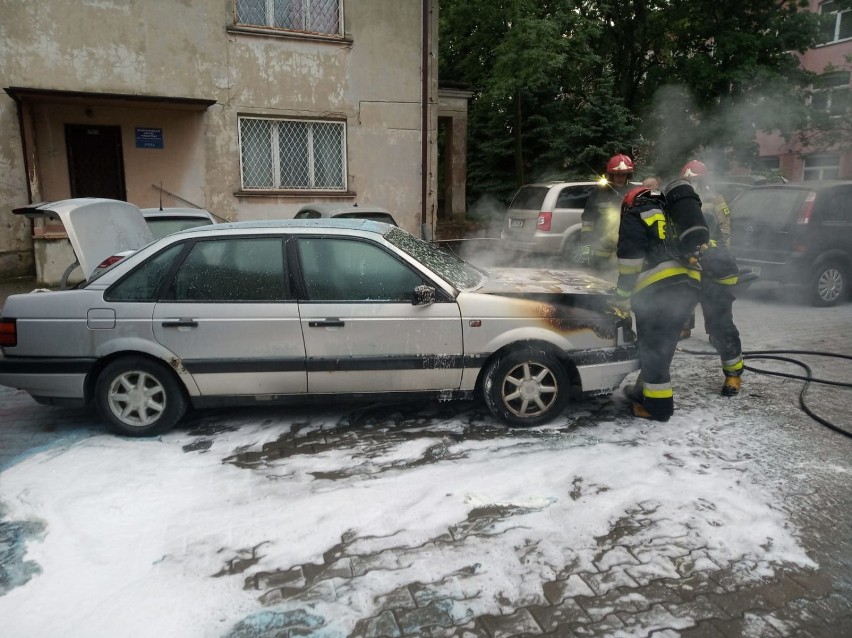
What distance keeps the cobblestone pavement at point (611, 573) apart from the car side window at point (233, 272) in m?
0.99

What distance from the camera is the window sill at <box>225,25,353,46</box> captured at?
1176cm

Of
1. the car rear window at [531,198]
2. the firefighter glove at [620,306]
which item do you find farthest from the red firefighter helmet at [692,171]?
the car rear window at [531,198]

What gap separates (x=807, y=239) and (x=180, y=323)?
8.23 metres

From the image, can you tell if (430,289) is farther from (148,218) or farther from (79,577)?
(148,218)

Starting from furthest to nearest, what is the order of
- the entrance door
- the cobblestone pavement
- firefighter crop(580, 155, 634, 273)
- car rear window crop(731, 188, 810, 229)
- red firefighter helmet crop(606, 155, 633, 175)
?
the entrance door
car rear window crop(731, 188, 810, 229)
firefighter crop(580, 155, 634, 273)
red firefighter helmet crop(606, 155, 633, 175)
the cobblestone pavement

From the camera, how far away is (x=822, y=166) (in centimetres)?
2483

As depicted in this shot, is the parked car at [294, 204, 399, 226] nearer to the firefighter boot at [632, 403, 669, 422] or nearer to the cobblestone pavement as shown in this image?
the firefighter boot at [632, 403, 669, 422]

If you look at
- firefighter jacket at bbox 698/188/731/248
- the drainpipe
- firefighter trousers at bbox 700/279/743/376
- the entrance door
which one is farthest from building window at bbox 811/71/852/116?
the entrance door

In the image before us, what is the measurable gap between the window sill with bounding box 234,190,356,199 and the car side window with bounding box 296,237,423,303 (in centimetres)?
820

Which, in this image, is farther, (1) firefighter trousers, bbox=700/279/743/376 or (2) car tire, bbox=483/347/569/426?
(1) firefighter trousers, bbox=700/279/743/376

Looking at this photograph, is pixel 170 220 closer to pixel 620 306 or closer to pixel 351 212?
pixel 351 212

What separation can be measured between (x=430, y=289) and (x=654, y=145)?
1745 centimetres

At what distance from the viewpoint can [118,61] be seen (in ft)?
36.8

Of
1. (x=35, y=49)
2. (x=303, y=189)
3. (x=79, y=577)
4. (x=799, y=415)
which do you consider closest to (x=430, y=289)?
(x=79, y=577)
